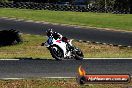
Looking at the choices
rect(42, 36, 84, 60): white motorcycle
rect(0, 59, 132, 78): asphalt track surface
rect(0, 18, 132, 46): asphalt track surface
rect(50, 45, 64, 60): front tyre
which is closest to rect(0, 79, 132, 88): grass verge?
rect(0, 59, 132, 78): asphalt track surface

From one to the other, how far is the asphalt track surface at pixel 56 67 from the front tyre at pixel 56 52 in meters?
0.69

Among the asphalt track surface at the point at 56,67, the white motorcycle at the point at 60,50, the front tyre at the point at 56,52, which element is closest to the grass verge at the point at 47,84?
the asphalt track surface at the point at 56,67

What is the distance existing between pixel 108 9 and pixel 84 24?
2223cm

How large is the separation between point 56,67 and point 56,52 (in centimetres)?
231

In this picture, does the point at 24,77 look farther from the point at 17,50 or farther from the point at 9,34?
the point at 9,34

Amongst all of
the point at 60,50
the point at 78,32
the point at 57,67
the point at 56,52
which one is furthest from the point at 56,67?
the point at 78,32

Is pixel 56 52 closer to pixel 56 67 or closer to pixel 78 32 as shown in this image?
pixel 56 67

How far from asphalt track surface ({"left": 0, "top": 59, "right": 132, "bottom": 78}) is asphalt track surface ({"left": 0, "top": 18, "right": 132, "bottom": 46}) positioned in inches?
522

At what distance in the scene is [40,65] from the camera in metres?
14.6

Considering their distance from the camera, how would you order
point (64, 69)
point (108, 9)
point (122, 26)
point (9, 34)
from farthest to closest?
1. point (108, 9)
2. point (122, 26)
3. point (9, 34)
4. point (64, 69)

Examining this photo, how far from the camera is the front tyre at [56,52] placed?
53.3ft

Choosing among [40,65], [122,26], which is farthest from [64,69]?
[122,26]

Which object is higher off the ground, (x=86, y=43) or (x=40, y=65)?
(x=40, y=65)

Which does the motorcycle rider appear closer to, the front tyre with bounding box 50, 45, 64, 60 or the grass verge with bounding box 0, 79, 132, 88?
the front tyre with bounding box 50, 45, 64, 60
